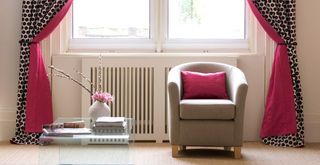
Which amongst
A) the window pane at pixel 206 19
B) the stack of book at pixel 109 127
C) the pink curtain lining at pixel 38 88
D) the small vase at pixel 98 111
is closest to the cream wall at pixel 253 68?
the pink curtain lining at pixel 38 88

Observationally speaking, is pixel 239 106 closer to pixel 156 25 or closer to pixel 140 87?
pixel 140 87

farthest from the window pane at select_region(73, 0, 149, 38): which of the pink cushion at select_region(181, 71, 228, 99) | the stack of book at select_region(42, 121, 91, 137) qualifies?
the stack of book at select_region(42, 121, 91, 137)

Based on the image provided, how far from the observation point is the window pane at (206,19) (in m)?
6.11

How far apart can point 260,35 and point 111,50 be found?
5.04 ft

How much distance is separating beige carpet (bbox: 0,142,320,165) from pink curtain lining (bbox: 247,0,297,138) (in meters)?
0.23

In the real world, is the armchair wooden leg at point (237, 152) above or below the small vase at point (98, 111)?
below

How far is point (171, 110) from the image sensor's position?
15.8 feet

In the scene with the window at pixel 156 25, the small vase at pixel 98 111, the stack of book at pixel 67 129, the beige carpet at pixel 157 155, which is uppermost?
the window at pixel 156 25

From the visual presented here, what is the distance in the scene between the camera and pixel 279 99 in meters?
5.68

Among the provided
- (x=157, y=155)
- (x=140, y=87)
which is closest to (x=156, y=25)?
(x=140, y=87)

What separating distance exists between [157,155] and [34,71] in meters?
1.54

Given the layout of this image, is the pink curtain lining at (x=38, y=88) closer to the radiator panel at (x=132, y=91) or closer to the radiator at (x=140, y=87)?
the radiator at (x=140, y=87)

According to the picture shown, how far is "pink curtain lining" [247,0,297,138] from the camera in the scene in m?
5.66

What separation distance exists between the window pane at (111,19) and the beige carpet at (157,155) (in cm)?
128
